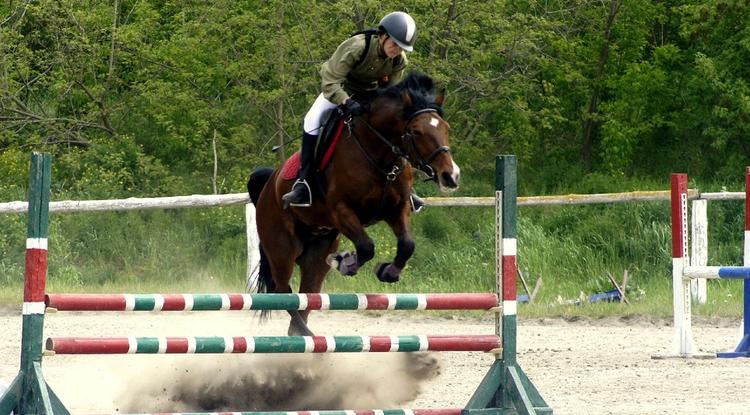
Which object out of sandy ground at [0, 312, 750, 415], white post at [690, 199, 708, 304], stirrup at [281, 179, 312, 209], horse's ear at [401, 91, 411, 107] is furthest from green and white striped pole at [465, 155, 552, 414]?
white post at [690, 199, 708, 304]

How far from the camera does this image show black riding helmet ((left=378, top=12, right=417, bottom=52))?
630 cm

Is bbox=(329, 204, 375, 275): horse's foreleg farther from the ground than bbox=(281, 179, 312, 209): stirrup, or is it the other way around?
bbox=(281, 179, 312, 209): stirrup

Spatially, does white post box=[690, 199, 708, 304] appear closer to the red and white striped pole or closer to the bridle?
the red and white striped pole

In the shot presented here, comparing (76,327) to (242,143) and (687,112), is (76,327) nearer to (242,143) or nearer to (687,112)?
(242,143)

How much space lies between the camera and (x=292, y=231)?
743 centimetres

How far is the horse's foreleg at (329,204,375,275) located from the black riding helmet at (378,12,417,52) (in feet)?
3.09

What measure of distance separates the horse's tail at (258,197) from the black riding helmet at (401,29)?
1.88 m

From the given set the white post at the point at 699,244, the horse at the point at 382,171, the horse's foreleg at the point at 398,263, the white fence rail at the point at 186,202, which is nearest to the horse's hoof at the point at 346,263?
the horse at the point at 382,171

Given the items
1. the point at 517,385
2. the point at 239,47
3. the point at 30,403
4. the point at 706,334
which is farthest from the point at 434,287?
the point at 30,403

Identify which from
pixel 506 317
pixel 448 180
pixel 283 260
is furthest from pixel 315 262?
pixel 506 317

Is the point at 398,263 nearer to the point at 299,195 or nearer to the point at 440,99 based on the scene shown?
the point at 299,195

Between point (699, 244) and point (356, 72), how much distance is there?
5.90 metres

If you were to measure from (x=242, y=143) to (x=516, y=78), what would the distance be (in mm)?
4096

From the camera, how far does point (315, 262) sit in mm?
7531
